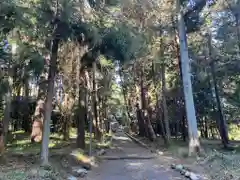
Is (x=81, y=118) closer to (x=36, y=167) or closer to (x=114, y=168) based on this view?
(x=114, y=168)

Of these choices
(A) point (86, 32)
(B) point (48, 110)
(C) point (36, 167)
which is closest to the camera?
(C) point (36, 167)

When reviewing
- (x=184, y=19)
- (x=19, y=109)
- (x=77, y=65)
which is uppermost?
(x=184, y=19)

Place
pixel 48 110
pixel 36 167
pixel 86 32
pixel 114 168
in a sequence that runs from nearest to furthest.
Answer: pixel 36 167 < pixel 48 110 < pixel 86 32 < pixel 114 168

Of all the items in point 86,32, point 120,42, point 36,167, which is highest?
point 86,32

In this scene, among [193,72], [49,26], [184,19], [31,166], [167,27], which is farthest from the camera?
[193,72]

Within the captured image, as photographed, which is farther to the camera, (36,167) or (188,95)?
(188,95)

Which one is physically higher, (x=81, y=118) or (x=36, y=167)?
(x=81, y=118)

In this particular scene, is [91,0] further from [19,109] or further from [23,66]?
[19,109]

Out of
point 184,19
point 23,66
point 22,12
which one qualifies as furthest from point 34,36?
point 184,19

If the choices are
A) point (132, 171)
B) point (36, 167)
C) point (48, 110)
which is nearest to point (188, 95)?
point (132, 171)

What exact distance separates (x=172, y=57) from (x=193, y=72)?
1.63 meters

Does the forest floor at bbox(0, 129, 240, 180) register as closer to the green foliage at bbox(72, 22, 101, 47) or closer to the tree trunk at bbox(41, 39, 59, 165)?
the tree trunk at bbox(41, 39, 59, 165)

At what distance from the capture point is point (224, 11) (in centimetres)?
1373

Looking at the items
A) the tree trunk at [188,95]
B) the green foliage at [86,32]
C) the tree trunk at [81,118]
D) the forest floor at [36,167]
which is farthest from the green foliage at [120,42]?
the forest floor at [36,167]
